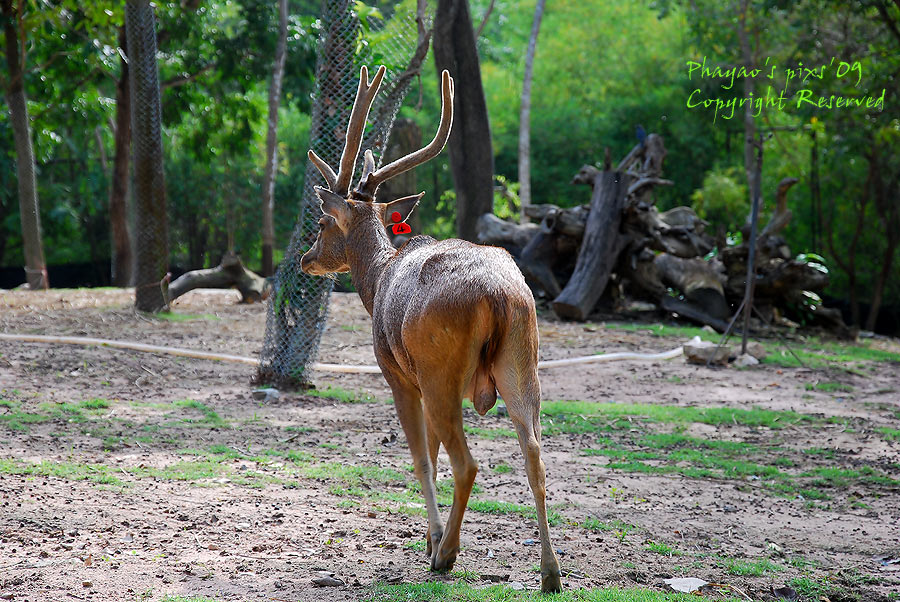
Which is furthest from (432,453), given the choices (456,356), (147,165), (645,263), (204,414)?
(645,263)

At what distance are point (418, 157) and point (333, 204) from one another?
0.56 metres

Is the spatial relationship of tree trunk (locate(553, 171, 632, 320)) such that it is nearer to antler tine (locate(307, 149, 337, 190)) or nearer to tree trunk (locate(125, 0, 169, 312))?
tree trunk (locate(125, 0, 169, 312))

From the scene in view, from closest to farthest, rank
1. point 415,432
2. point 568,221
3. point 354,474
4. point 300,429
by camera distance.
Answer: point 415,432
point 354,474
point 300,429
point 568,221

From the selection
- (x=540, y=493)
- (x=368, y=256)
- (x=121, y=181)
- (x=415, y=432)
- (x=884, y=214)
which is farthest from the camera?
(x=121, y=181)

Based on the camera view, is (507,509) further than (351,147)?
No

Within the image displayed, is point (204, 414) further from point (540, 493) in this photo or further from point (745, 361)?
point (745, 361)

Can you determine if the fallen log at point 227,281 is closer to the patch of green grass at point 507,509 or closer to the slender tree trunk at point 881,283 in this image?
the patch of green grass at point 507,509

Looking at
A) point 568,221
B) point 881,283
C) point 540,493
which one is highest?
point 568,221

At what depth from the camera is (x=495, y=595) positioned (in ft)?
12.5

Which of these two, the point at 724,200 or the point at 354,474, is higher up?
the point at 724,200

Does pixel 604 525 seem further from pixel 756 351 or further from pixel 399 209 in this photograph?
pixel 756 351

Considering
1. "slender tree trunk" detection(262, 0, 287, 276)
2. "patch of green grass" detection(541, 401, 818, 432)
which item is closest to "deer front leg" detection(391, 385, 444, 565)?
"patch of green grass" detection(541, 401, 818, 432)

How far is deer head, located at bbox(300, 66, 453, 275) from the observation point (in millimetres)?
5238

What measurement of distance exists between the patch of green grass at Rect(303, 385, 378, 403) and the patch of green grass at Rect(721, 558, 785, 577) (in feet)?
14.0
